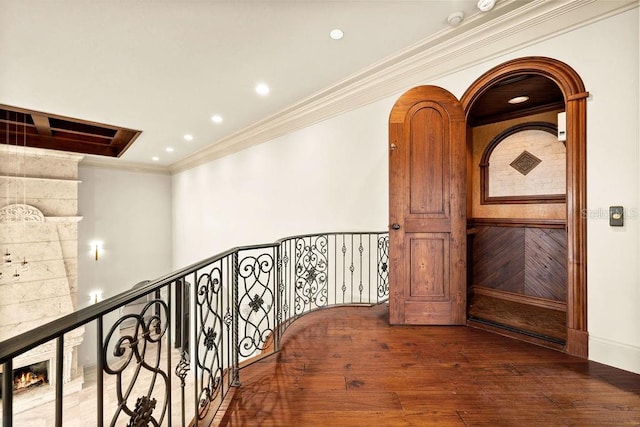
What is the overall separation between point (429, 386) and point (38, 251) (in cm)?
834

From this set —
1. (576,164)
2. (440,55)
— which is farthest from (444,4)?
(576,164)

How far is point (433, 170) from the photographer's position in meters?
2.90

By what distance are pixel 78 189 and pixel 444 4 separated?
938 cm

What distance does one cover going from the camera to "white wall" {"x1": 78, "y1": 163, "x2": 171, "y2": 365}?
25.3ft

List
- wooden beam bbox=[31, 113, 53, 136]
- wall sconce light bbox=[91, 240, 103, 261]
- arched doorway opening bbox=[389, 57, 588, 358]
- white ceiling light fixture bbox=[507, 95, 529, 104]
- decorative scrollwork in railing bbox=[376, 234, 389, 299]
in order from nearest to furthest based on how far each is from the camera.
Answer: arched doorway opening bbox=[389, 57, 588, 358]
white ceiling light fixture bbox=[507, 95, 529, 104]
decorative scrollwork in railing bbox=[376, 234, 389, 299]
wooden beam bbox=[31, 113, 53, 136]
wall sconce light bbox=[91, 240, 103, 261]

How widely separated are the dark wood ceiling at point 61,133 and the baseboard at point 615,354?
7.58m

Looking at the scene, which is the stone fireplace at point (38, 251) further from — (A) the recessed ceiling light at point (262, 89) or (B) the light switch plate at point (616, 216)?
(B) the light switch plate at point (616, 216)

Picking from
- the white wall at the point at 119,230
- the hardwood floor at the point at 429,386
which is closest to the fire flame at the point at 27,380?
the white wall at the point at 119,230

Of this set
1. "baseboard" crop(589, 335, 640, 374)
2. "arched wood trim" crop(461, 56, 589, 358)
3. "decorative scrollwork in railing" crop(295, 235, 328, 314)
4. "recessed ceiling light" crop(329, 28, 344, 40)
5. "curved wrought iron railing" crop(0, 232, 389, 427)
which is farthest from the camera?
"decorative scrollwork in railing" crop(295, 235, 328, 314)

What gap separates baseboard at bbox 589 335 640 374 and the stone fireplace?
345 inches

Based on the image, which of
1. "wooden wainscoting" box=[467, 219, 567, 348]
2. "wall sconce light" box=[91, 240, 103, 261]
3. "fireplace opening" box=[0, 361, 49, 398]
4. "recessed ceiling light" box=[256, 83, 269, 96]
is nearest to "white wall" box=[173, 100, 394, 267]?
"recessed ceiling light" box=[256, 83, 269, 96]

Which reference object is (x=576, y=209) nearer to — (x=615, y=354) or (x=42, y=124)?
(x=615, y=354)

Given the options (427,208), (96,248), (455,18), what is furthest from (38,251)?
(455,18)

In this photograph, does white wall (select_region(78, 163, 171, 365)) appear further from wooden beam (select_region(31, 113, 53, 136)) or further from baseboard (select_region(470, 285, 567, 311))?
baseboard (select_region(470, 285, 567, 311))
